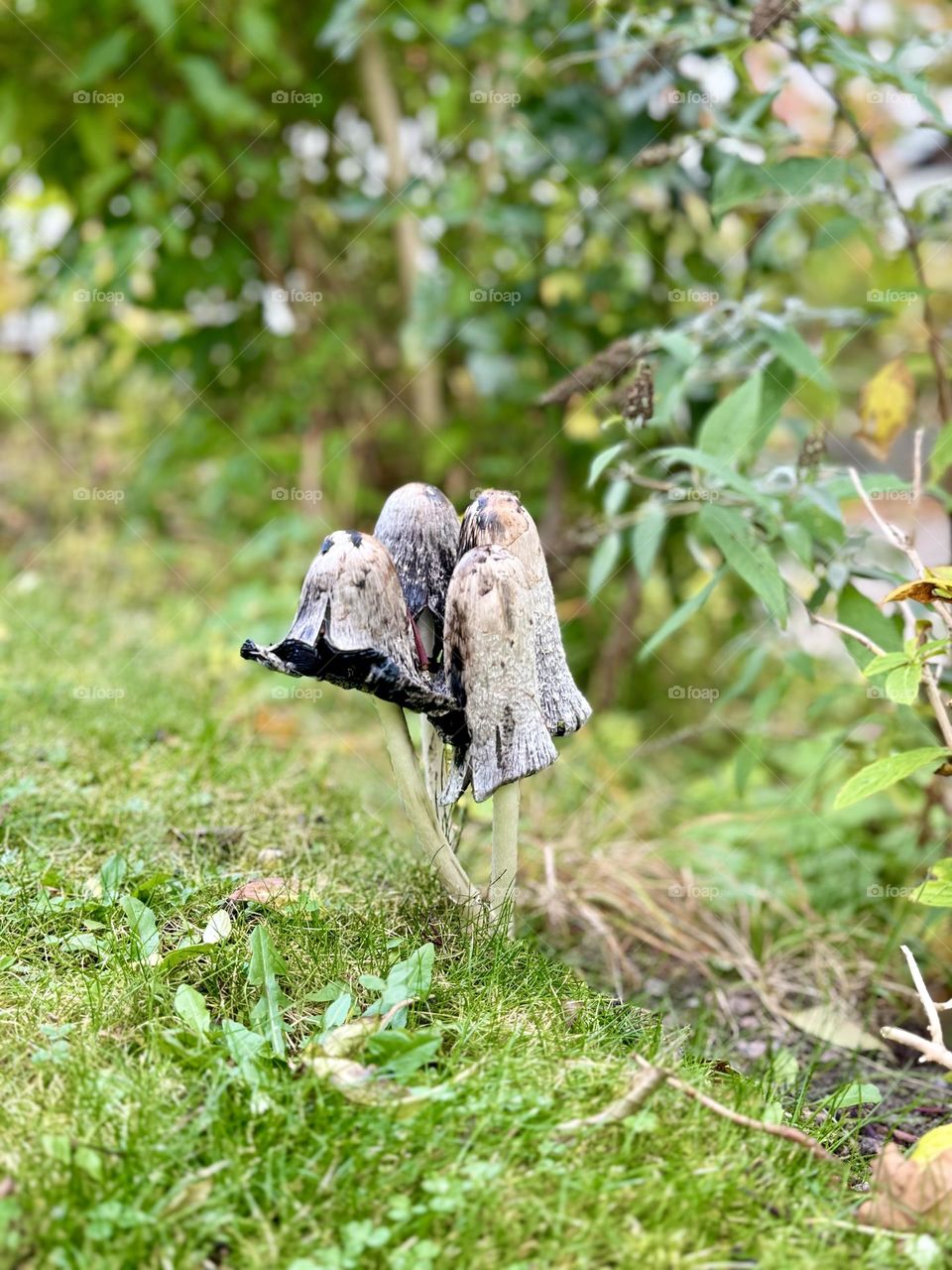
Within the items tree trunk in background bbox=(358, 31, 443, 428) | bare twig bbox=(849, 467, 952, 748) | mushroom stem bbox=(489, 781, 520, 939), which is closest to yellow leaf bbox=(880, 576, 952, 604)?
bare twig bbox=(849, 467, 952, 748)

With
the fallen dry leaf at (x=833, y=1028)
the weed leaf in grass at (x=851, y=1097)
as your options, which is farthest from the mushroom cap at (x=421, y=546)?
the fallen dry leaf at (x=833, y=1028)

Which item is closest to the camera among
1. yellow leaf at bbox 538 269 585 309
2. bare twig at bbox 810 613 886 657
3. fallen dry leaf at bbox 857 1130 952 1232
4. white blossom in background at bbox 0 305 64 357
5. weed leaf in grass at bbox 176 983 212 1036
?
fallen dry leaf at bbox 857 1130 952 1232

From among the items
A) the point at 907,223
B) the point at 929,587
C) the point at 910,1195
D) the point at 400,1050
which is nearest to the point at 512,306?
the point at 907,223

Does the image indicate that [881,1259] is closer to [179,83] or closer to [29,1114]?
[29,1114]

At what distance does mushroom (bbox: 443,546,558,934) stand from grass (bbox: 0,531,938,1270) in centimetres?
29

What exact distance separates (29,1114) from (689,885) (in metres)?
1.51

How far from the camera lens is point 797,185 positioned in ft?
6.57

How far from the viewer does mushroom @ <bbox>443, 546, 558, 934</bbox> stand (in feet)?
4.41

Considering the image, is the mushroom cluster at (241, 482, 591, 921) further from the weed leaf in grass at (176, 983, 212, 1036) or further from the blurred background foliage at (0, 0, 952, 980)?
the blurred background foliage at (0, 0, 952, 980)

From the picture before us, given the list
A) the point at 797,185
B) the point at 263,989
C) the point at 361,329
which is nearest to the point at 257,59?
the point at 361,329

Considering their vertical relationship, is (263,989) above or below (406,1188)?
above

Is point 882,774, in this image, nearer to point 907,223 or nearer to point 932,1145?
point 932,1145

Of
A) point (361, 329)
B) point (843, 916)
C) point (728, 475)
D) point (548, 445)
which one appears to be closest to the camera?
point (728, 475)

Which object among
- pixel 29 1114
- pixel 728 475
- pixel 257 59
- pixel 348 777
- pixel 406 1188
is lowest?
pixel 406 1188
